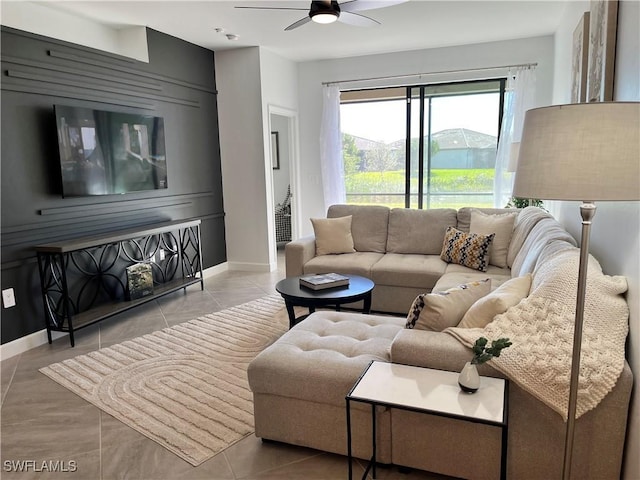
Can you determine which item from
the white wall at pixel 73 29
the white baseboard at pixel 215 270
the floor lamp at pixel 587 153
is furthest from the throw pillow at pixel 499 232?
the white wall at pixel 73 29

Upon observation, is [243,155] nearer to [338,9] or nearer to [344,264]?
[344,264]

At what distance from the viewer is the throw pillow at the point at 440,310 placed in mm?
1933

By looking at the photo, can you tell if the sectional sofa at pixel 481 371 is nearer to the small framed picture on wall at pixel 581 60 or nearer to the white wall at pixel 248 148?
the small framed picture on wall at pixel 581 60

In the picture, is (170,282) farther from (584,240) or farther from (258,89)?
(584,240)

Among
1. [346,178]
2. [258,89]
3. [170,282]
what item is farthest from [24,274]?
[346,178]

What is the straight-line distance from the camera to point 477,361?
1.57 m

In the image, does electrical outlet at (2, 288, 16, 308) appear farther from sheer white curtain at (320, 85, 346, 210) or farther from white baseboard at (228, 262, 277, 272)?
sheer white curtain at (320, 85, 346, 210)

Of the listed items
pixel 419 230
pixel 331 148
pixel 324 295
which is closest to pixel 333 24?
pixel 331 148

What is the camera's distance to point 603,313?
168 centimetres

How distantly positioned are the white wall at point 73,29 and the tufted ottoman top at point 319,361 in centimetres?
331

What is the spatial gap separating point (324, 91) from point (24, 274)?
4.27 m

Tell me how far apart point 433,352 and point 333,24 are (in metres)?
3.79

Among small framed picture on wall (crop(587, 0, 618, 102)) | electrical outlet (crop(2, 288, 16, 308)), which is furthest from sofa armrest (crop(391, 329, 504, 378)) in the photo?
electrical outlet (crop(2, 288, 16, 308))

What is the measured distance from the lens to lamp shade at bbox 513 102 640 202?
1196mm
